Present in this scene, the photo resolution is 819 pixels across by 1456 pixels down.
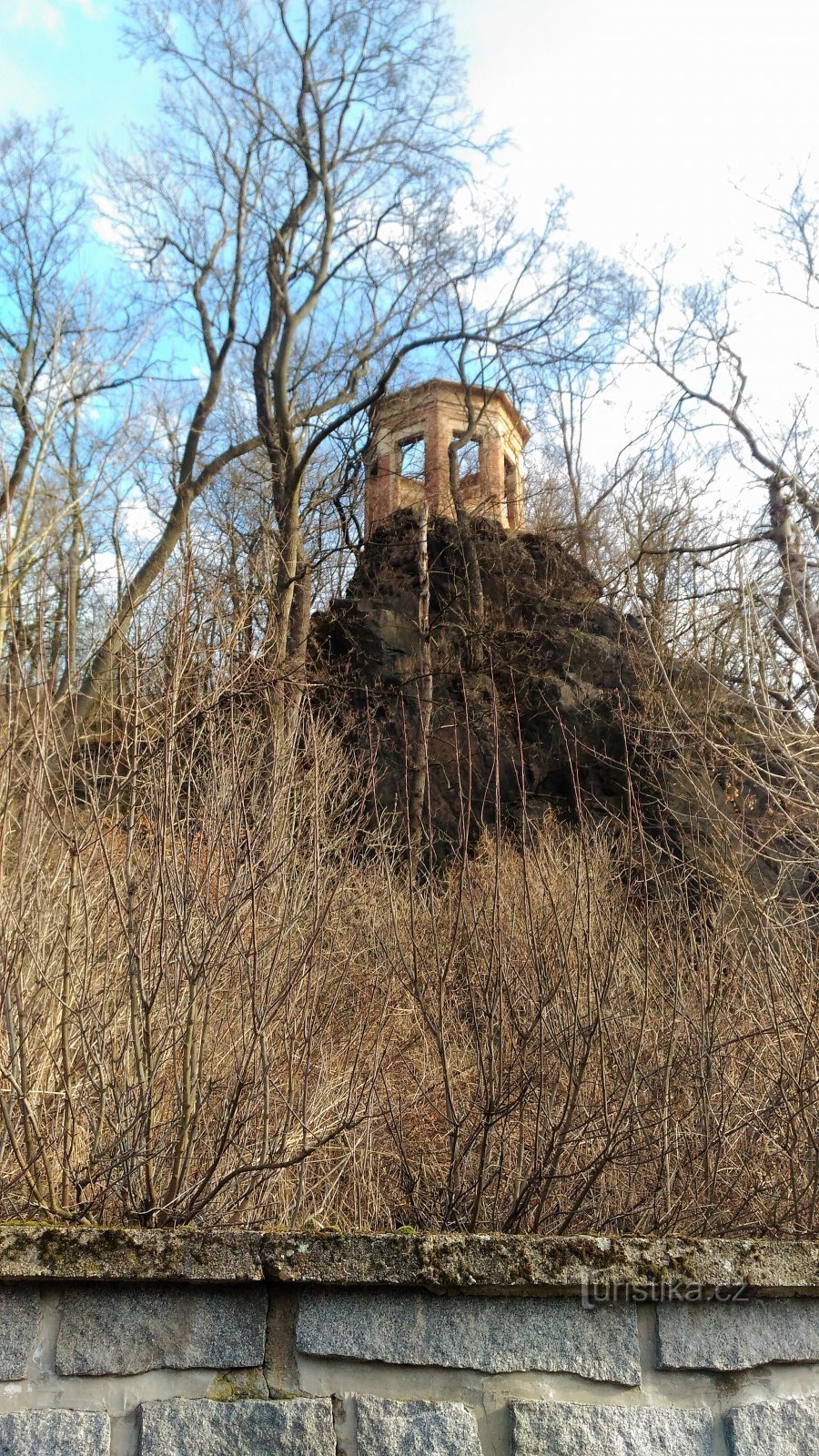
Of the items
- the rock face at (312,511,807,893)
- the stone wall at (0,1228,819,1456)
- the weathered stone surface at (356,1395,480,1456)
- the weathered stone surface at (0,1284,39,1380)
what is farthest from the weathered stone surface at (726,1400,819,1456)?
the rock face at (312,511,807,893)

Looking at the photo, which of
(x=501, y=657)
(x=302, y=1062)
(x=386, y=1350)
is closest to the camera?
(x=386, y=1350)

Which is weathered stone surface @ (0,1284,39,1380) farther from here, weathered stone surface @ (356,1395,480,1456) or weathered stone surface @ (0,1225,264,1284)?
weathered stone surface @ (356,1395,480,1456)

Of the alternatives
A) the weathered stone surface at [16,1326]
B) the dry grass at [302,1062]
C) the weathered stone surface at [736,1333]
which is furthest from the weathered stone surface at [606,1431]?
the weathered stone surface at [16,1326]

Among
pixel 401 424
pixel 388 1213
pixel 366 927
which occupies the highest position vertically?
pixel 401 424

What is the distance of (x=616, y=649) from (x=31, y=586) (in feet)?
28.8

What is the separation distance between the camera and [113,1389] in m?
2.50

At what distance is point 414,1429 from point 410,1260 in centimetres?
35

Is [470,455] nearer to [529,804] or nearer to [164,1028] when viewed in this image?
[529,804]

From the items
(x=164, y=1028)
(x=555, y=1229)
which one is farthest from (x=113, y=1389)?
(x=555, y=1229)

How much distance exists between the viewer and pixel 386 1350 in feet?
8.44

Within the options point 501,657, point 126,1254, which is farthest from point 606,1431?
point 501,657

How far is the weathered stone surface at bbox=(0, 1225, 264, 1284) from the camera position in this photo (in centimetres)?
251

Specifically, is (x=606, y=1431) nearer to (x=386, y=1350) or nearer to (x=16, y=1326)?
(x=386, y=1350)

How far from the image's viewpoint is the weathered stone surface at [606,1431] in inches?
101
